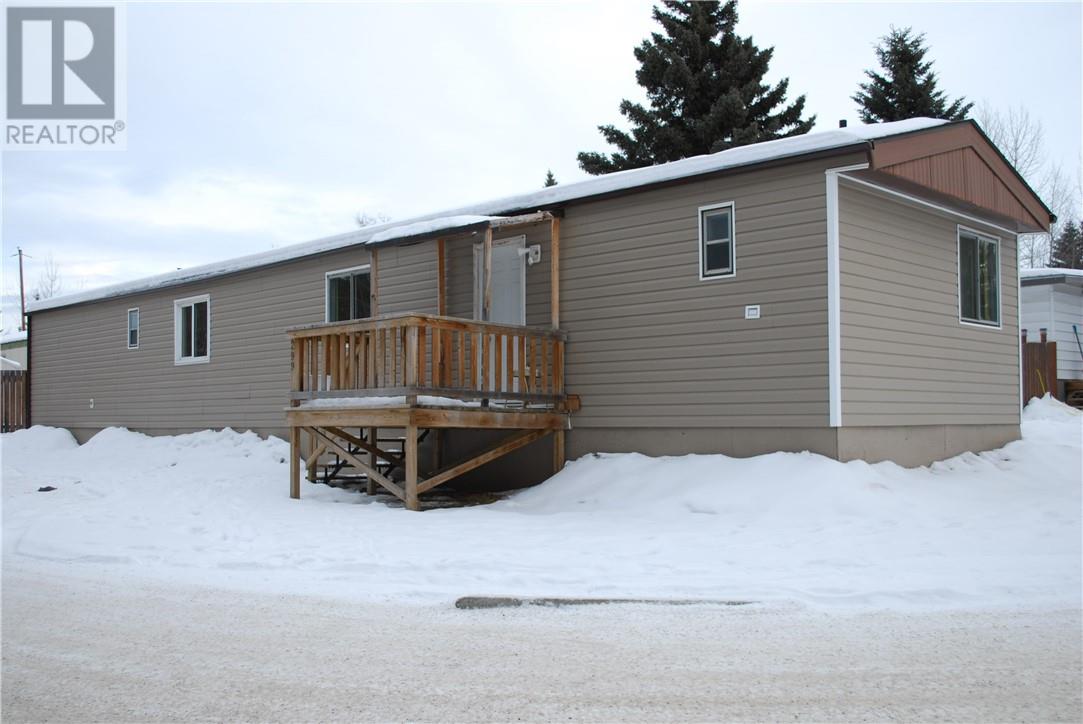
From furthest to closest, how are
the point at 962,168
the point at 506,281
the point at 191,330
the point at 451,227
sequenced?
1. the point at 191,330
2. the point at 506,281
3. the point at 962,168
4. the point at 451,227

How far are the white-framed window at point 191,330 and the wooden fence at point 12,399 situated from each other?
6.90m

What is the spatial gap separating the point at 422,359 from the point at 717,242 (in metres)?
3.56

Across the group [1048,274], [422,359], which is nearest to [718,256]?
[422,359]

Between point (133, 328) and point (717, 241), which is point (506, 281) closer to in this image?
point (717, 241)

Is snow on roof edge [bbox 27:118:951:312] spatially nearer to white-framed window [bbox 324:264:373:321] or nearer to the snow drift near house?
white-framed window [bbox 324:264:373:321]

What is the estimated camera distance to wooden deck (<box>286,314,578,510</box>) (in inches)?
400

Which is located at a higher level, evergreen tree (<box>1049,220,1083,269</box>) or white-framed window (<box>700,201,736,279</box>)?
evergreen tree (<box>1049,220,1083,269</box>)

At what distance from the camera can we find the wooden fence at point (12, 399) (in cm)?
2258

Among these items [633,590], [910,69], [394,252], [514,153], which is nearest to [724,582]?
[633,590]

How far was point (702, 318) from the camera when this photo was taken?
10.7m

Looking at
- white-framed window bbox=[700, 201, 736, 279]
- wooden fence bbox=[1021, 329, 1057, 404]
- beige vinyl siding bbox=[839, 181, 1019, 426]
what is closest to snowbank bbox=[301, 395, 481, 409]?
white-framed window bbox=[700, 201, 736, 279]

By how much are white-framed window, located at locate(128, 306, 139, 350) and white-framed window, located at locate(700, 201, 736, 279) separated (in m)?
13.1

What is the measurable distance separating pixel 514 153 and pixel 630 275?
1395 inches

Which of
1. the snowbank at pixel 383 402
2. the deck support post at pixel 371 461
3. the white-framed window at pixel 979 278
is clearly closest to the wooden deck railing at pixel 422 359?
the snowbank at pixel 383 402
